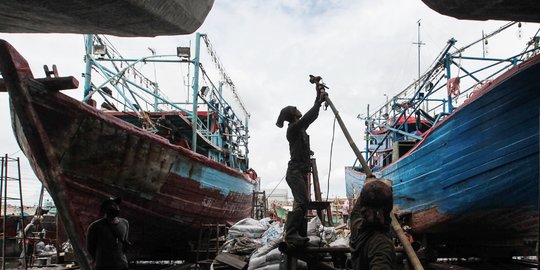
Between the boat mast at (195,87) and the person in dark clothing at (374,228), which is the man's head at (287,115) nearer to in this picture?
the person in dark clothing at (374,228)

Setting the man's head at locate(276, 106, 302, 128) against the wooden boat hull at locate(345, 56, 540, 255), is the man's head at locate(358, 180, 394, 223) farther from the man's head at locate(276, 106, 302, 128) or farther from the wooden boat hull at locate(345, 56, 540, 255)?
the wooden boat hull at locate(345, 56, 540, 255)

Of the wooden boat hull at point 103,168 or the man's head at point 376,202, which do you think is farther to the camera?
the wooden boat hull at point 103,168

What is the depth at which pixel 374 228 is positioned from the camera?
2137mm

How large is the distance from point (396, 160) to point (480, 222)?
2.87 metres

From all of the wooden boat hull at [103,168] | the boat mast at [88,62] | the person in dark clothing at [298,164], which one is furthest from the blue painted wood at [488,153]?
the boat mast at [88,62]

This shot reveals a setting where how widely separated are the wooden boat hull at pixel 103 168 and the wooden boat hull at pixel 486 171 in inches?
178

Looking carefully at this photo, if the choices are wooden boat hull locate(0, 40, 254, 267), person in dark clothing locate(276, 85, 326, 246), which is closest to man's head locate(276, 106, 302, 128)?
person in dark clothing locate(276, 85, 326, 246)

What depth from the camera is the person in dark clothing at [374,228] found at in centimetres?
204

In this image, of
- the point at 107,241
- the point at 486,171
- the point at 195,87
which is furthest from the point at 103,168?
the point at 486,171

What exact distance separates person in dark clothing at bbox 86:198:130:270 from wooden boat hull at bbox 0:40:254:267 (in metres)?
1.63

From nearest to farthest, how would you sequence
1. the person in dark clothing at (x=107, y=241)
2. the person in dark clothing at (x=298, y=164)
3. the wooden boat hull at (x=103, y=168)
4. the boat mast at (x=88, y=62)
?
1. the person in dark clothing at (x=298, y=164)
2. the person in dark clothing at (x=107, y=241)
3. the wooden boat hull at (x=103, y=168)
4. the boat mast at (x=88, y=62)

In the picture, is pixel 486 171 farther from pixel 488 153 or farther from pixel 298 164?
pixel 298 164

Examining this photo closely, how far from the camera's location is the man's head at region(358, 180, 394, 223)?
211 centimetres

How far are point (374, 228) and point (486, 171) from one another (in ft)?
14.1
